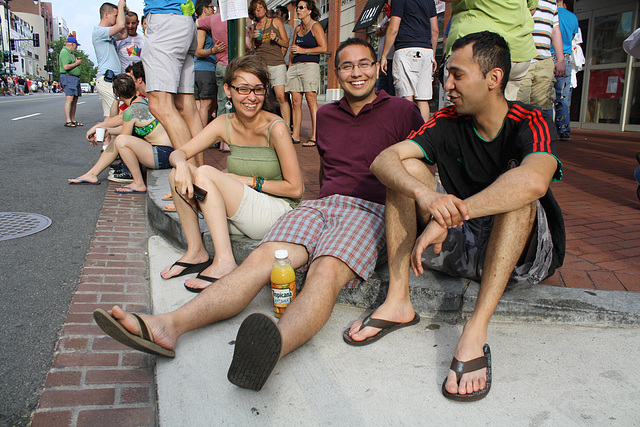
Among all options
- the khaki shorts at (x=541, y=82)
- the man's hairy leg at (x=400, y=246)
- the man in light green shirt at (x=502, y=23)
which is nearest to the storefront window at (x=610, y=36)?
the khaki shorts at (x=541, y=82)

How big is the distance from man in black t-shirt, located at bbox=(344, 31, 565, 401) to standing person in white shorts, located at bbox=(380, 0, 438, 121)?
3063mm

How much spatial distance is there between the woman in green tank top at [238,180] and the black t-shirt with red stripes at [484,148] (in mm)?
969

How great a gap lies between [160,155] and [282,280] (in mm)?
3517

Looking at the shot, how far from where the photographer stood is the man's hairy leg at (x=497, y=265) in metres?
2.01

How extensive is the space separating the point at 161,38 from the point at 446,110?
2804 millimetres

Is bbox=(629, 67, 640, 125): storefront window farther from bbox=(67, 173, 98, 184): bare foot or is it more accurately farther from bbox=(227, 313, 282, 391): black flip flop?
bbox=(227, 313, 282, 391): black flip flop

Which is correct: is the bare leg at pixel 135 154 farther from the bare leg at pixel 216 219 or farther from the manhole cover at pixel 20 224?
the bare leg at pixel 216 219

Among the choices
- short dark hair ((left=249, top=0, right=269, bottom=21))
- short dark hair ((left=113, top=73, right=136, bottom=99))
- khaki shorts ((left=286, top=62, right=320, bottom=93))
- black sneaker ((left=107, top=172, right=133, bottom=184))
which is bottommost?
black sneaker ((left=107, top=172, right=133, bottom=184))

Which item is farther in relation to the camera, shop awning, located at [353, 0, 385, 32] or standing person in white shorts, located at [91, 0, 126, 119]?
standing person in white shorts, located at [91, 0, 126, 119]

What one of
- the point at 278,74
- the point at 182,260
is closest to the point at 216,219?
the point at 182,260

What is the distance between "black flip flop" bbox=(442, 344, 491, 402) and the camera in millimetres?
1833

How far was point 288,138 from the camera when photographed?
3.08 m

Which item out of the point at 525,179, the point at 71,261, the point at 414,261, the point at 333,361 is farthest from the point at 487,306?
the point at 71,261

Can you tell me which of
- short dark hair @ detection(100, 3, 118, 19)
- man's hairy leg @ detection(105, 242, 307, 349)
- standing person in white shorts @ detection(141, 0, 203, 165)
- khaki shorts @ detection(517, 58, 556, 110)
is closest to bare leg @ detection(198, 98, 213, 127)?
short dark hair @ detection(100, 3, 118, 19)
